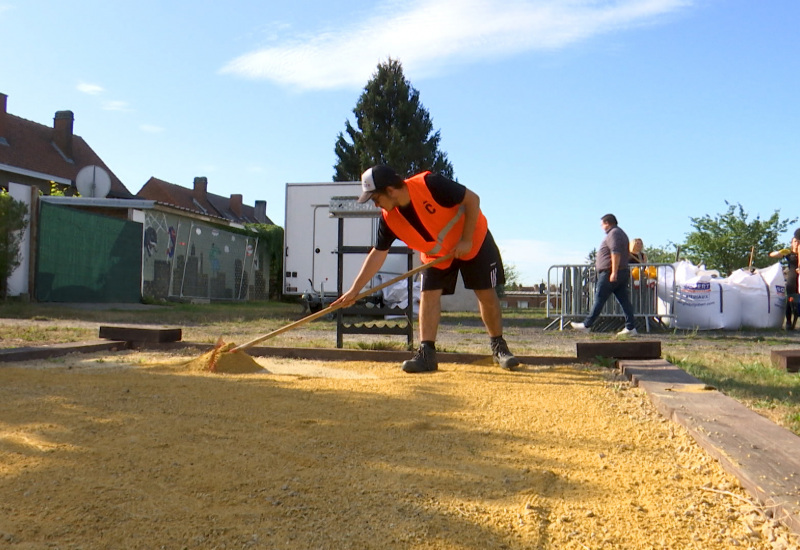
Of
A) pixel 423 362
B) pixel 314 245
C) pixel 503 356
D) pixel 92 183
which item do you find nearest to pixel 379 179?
pixel 423 362

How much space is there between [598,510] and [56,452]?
1.82 meters

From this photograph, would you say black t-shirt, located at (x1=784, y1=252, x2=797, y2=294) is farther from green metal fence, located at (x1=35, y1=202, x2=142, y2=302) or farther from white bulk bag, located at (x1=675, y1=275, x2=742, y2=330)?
green metal fence, located at (x1=35, y1=202, x2=142, y2=302)

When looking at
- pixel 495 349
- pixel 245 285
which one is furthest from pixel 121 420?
pixel 245 285

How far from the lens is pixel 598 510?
2020mm

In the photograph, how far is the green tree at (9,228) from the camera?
39.7 ft

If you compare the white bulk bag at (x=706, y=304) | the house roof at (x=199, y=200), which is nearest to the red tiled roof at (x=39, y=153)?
the house roof at (x=199, y=200)

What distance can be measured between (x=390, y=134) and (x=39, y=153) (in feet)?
56.7

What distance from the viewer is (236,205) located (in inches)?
2205

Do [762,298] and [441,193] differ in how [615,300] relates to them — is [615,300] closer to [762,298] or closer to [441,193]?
[762,298]

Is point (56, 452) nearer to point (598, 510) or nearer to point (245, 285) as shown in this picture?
point (598, 510)

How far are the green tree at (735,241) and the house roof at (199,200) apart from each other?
26.2m

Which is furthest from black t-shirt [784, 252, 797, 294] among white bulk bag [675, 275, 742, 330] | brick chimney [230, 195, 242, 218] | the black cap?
brick chimney [230, 195, 242, 218]

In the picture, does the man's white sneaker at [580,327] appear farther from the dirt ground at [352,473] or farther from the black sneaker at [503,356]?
the dirt ground at [352,473]

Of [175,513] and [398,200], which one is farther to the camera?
[398,200]
